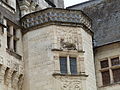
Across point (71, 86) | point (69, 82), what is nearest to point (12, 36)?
point (69, 82)

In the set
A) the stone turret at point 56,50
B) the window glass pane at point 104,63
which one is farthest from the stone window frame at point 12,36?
the window glass pane at point 104,63

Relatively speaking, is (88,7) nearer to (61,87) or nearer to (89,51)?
(89,51)

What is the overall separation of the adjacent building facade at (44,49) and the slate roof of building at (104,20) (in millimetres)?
1795

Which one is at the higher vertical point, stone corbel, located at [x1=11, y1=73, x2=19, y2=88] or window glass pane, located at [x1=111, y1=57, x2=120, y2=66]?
window glass pane, located at [x1=111, y1=57, x2=120, y2=66]

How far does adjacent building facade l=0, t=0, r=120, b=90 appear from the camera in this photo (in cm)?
1405

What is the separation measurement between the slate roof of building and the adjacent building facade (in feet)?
5.89

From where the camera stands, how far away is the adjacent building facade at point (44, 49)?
1405 cm

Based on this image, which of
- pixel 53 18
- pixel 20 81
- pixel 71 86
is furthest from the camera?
pixel 53 18

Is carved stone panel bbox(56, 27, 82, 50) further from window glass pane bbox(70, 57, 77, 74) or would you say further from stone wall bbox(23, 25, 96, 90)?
window glass pane bbox(70, 57, 77, 74)

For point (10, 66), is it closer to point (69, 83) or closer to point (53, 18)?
point (69, 83)

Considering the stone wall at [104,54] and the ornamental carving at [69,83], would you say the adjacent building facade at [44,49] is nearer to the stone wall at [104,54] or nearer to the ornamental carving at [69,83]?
the ornamental carving at [69,83]

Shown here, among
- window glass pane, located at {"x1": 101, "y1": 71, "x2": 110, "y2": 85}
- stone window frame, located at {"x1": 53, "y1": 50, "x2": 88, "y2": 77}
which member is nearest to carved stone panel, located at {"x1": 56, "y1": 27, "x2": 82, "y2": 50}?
stone window frame, located at {"x1": 53, "y1": 50, "x2": 88, "y2": 77}

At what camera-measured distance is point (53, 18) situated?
14.9m

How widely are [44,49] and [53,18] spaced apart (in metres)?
1.34
